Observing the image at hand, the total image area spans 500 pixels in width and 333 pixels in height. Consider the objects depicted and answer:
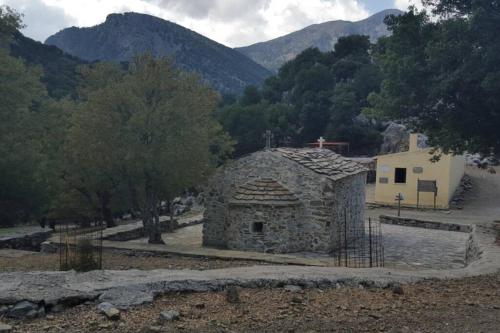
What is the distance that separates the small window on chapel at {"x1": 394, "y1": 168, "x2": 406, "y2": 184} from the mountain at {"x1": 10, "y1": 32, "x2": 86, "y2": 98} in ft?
143

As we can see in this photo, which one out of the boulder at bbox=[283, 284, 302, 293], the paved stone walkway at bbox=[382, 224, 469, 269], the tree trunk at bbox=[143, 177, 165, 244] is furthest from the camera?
the tree trunk at bbox=[143, 177, 165, 244]

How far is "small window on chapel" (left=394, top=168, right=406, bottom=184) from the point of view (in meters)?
32.4

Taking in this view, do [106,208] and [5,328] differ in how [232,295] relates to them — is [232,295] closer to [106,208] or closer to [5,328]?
[5,328]

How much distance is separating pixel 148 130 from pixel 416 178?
2158 centimetres

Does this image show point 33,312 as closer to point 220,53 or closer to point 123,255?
point 123,255

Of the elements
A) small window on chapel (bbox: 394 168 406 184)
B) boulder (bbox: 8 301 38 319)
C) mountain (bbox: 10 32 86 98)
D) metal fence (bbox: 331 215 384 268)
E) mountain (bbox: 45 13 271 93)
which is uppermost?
mountain (bbox: 45 13 271 93)

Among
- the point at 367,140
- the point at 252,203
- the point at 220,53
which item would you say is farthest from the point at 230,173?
the point at 220,53

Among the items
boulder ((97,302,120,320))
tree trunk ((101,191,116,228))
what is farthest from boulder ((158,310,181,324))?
tree trunk ((101,191,116,228))

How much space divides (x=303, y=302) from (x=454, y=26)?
38.7 feet

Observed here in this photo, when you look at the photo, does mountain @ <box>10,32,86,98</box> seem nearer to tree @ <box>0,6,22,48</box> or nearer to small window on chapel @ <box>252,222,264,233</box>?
tree @ <box>0,6,22,48</box>

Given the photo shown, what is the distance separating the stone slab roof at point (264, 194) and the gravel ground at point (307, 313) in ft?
28.5

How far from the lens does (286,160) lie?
1764 centimetres

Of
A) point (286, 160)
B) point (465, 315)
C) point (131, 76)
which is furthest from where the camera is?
point (286, 160)

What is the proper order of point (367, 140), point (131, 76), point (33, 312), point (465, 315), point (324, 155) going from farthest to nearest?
point (367, 140), point (324, 155), point (131, 76), point (465, 315), point (33, 312)
